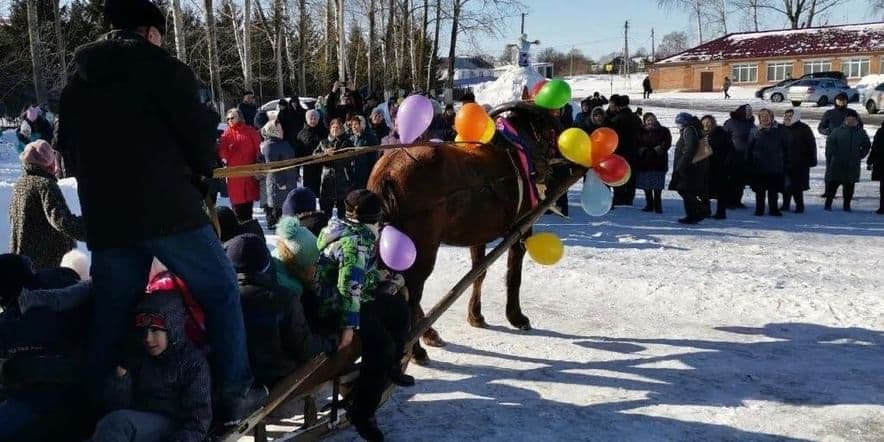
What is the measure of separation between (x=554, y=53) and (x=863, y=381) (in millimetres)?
121258

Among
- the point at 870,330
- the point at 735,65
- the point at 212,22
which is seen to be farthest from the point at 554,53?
the point at 870,330

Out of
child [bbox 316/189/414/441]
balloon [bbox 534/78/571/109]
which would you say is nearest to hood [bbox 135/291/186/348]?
A: child [bbox 316/189/414/441]

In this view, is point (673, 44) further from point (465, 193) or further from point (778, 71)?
point (465, 193)

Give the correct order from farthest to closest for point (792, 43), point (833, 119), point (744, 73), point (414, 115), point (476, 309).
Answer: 1. point (744, 73)
2. point (792, 43)
3. point (833, 119)
4. point (476, 309)
5. point (414, 115)

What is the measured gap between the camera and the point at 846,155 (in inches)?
492

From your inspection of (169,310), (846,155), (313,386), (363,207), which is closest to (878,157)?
(846,155)

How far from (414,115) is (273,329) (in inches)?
90.1

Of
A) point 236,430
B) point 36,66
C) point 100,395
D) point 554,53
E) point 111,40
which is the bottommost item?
point 236,430

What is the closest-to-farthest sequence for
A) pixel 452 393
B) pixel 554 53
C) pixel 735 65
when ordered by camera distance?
pixel 452 393
pixel 735 65
pixel 554 53

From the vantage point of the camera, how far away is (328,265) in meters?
4.08

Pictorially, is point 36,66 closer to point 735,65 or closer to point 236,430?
point 236,430

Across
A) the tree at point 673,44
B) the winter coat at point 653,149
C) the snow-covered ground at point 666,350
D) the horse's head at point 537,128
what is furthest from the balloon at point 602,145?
the tree at point 673,44

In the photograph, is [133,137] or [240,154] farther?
[240,154]

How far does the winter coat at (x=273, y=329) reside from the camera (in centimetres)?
346
